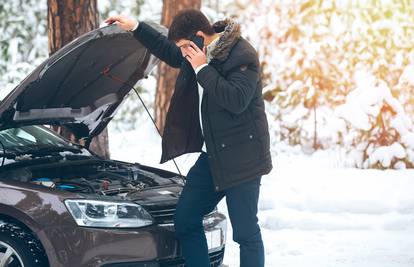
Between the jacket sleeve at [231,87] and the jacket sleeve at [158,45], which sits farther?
the jacket sleeve at [158,45]

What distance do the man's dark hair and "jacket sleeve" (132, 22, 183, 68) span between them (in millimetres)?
753

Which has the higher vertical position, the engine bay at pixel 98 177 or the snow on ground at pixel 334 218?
the engine bay at pixel 98 177

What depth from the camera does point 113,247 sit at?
4.24 metres

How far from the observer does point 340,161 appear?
11.6 m

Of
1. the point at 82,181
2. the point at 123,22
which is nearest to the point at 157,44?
the point at 123,22

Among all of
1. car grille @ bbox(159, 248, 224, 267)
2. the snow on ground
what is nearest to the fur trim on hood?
car grille @ bbox(159, 248, 224, 267)

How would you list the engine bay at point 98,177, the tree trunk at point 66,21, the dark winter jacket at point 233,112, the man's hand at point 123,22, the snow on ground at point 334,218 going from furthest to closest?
the tree trunk at point 66,21
the snow on ground at point 334,218
the man's hand at point 123,22
the engine bay at point 98,177
the dark winter jacket at point 233,112

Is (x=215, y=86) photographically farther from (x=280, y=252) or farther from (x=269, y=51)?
(x=269, y=51)

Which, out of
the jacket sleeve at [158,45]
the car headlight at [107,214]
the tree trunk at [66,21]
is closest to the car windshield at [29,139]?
the jacket sleeve at [158,45]

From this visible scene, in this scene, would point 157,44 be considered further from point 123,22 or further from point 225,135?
point 225,135

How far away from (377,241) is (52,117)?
10.6ft

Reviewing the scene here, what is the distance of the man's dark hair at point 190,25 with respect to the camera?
4.46 m

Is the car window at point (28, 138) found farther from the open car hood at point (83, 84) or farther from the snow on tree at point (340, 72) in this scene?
the snow on tree at point (340, 72)

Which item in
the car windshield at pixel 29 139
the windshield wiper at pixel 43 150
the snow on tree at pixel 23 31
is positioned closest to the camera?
the windshield wiper at pixel 43 150
